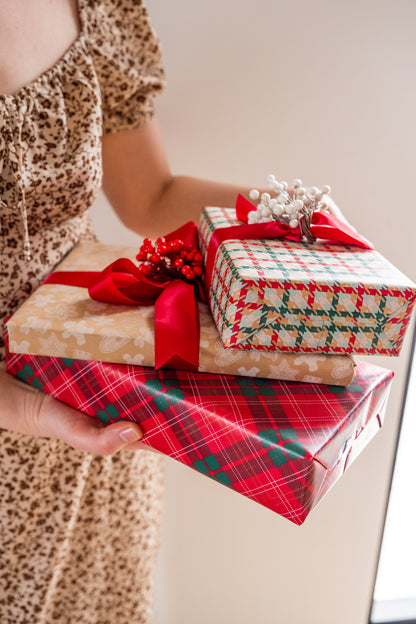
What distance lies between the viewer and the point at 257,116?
0.92 meters

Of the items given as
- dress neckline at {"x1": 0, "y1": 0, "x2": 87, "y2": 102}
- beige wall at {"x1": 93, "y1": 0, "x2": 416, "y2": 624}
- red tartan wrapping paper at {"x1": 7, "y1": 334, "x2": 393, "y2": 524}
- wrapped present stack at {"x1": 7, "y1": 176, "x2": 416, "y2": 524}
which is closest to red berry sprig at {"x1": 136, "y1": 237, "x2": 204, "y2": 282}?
wrapped present stack at {"x1": 7, "y1": 176, "x2": 416, "y2": 524}

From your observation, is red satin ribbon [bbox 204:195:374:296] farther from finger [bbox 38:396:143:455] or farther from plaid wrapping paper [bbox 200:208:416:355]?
finger [bbox 38:396:143:455]

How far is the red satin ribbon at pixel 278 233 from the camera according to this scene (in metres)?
0.55

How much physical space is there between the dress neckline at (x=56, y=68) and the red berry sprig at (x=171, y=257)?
22 cm

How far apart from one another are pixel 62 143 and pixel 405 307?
1.43 feet

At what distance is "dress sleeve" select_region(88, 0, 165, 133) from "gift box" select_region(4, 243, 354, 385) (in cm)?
35

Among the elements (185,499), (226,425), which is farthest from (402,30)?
(185,499)

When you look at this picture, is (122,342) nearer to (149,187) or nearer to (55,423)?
(55,423)

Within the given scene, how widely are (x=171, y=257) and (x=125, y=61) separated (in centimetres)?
36

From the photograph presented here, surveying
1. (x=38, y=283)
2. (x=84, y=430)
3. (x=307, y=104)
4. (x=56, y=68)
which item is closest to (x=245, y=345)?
(x=84, y=430)

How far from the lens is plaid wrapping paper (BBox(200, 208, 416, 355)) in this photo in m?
0.47

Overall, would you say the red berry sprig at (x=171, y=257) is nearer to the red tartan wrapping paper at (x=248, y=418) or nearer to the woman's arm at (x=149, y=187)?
the red tartan wrapping paper at (x=248, y=418)

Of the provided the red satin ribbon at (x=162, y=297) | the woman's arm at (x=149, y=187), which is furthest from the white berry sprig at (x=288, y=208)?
the woman's arm at (x=149, y=187)

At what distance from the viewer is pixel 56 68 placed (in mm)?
654
